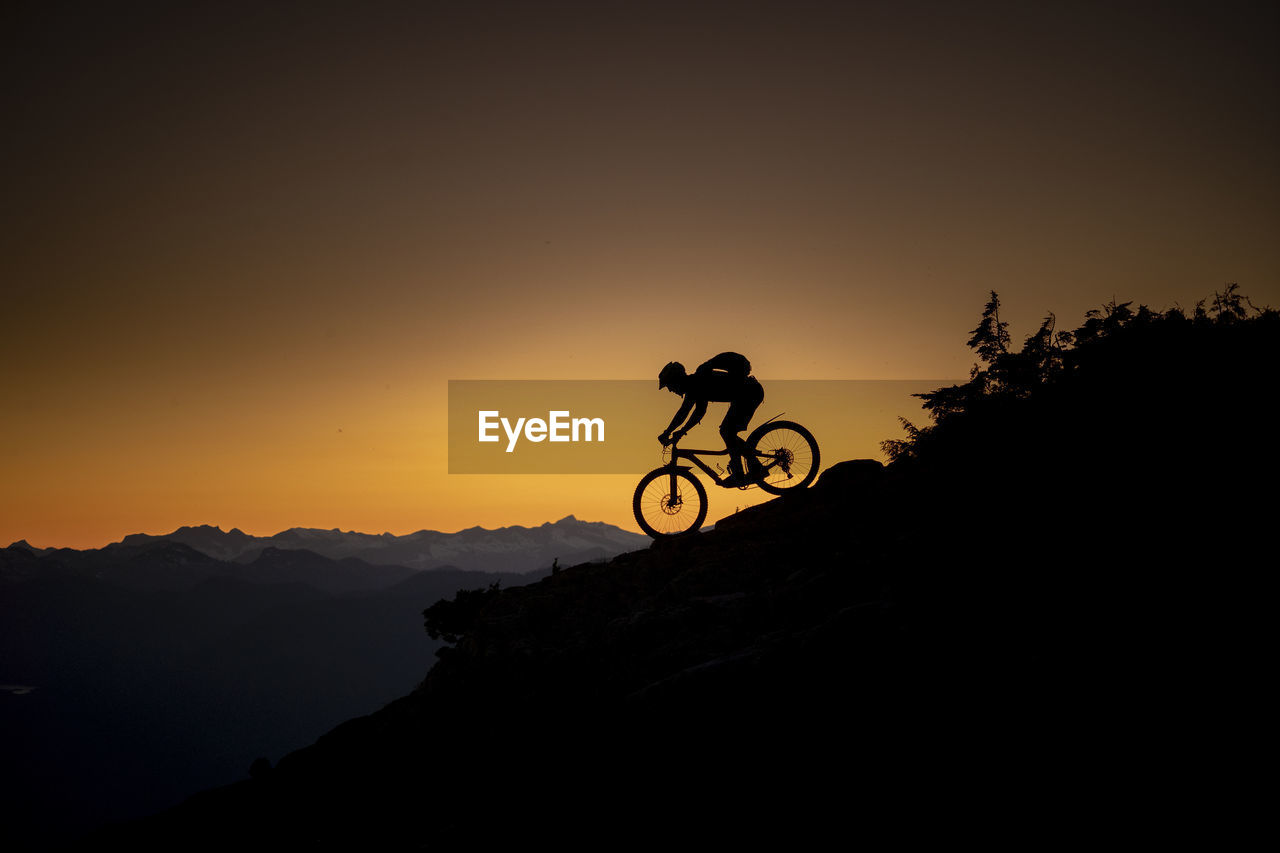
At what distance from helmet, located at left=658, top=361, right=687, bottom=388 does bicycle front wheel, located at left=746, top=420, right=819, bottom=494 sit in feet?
7.46

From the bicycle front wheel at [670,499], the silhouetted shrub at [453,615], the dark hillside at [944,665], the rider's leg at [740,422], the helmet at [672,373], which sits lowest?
the dark hillside at [944,665]

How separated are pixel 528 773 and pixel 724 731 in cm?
344

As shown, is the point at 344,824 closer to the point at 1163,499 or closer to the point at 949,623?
the point at 949,623

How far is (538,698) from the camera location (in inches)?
532

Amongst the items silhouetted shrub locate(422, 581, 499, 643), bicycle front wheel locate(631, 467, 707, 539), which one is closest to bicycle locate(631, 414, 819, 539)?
bicycle front wheel locate(631, 467, 707, 539)

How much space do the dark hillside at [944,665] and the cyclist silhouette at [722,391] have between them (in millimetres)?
2762

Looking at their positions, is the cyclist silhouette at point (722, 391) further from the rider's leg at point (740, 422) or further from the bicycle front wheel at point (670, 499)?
the bicycle front wheel at point (670, 499)

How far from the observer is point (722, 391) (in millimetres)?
16219

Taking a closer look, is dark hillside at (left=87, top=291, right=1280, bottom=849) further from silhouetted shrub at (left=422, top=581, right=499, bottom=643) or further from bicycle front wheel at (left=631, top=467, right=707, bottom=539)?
silhouetted shrub at (left=422, top=581, right=499, bottom=643)

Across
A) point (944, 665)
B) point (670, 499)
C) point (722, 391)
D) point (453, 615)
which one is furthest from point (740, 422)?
point (453, 615)

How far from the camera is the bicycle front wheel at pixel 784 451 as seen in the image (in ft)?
55.3

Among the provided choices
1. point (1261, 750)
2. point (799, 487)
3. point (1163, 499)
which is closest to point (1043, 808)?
point (1261, 750)

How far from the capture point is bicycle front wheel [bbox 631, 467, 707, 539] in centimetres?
1706

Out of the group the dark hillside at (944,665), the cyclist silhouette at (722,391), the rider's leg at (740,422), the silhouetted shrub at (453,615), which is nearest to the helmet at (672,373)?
the cyclist silhouette at (722,391)
